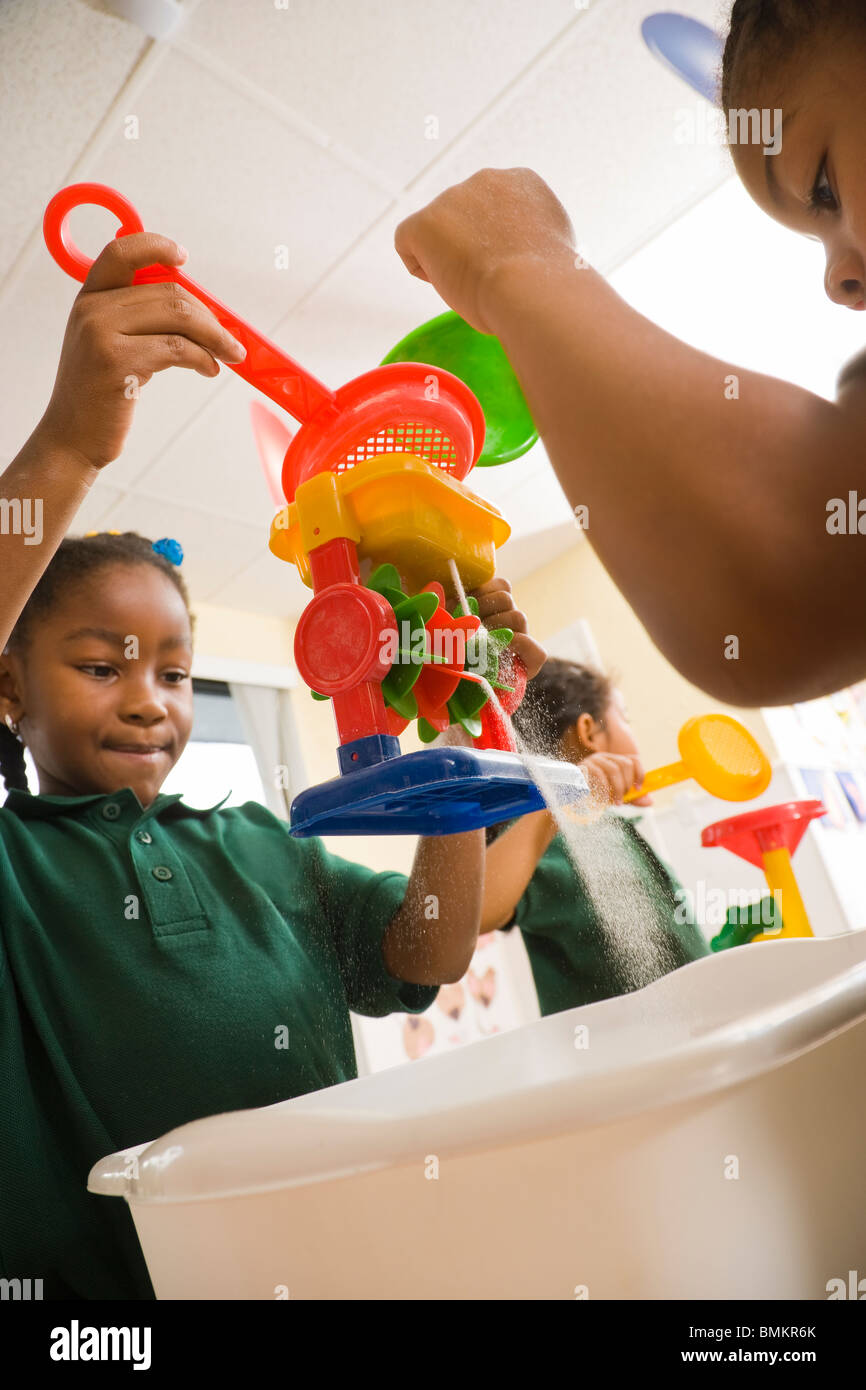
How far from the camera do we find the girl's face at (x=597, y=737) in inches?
51.8

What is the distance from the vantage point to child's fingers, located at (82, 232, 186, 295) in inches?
18.4

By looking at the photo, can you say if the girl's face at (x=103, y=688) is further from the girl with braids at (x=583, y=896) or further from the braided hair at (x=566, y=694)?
the braided hair at (x=566, y=694)

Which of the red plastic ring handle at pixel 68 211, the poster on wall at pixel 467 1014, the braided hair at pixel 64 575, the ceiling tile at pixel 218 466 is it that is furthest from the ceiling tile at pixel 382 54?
the poster on wall at pixel 467 1014

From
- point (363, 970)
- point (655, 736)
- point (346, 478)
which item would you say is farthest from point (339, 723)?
point (655, 736)

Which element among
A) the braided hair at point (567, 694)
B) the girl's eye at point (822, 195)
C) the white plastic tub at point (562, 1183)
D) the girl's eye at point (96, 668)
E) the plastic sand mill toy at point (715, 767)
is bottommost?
the white plastic tub at point (562, 1183)

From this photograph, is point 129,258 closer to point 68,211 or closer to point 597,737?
point 68,211

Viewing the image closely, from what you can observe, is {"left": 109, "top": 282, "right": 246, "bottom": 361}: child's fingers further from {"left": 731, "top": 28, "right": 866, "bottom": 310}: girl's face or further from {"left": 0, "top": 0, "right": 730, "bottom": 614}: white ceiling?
{"left": 0, "top": 0, "right": 730, "bottom": 614}: white ceiling

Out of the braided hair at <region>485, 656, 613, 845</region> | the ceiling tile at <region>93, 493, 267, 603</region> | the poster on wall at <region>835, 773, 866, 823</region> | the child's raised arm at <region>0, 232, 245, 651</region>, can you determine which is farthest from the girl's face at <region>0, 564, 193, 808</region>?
the poster on wall at <region>835, 773, 866, 823</region>

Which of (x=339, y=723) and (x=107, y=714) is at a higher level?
(x=107, y=714)

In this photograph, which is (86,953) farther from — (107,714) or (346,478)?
(346,478)

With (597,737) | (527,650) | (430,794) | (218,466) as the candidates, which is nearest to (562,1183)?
(430,794)

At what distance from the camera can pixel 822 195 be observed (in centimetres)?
33
